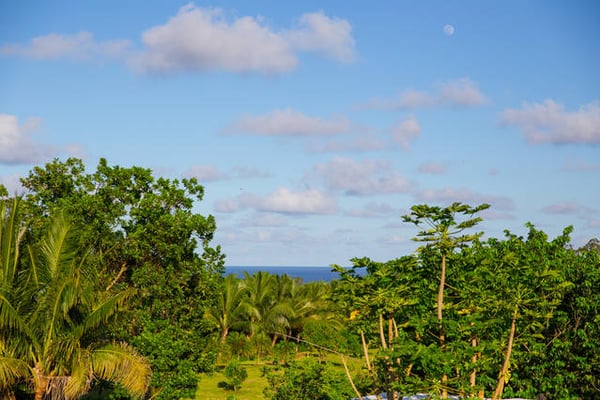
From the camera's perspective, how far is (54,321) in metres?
13.3

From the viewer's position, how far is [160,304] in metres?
18.8

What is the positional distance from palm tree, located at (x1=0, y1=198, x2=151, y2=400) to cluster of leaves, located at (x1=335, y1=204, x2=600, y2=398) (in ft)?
18.1

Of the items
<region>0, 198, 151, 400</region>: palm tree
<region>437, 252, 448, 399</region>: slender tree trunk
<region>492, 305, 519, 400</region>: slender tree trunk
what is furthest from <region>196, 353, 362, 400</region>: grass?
<region>0, 198, 151, 400</region>: palm tree

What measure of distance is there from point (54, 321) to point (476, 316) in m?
8.85

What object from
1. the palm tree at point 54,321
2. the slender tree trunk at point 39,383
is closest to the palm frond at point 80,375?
the palm tree at point 54,321

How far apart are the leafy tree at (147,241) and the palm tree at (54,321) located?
372 cm

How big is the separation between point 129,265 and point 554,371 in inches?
501

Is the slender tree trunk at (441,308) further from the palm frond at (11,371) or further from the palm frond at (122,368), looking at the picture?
the palm frond at (11,371)

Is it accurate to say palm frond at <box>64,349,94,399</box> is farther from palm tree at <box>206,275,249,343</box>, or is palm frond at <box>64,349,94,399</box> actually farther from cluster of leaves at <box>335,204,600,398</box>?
palm tree at <box>206,275,249,343</box>

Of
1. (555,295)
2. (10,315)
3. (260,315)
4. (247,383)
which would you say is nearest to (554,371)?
(555,295)

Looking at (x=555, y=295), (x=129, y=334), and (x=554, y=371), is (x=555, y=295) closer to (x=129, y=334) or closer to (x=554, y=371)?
(x=554, y=371)

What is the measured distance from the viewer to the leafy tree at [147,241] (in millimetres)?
18781

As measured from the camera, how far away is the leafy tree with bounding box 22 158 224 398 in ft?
61.6

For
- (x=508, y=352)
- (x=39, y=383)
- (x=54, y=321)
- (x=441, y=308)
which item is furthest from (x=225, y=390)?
(x=508, y=352)
